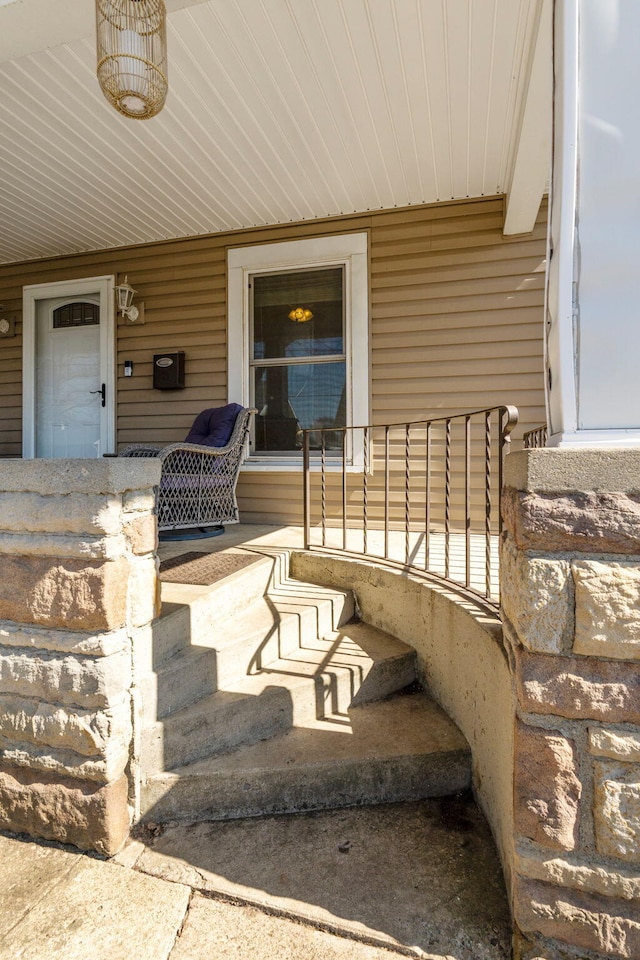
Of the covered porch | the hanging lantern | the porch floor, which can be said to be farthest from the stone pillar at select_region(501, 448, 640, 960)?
the hanging lantern

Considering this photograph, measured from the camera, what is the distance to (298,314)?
416 centimetres

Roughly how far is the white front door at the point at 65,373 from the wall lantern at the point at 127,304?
291 millimetres

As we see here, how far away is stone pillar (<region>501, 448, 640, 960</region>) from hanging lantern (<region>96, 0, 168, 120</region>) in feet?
6.26

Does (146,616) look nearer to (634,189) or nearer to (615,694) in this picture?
(615,694)

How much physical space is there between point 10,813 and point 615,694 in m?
1.74

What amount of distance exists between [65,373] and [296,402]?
2177 mm

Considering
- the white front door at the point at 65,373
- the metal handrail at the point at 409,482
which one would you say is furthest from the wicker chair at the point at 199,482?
the white front door at the point at 65,373

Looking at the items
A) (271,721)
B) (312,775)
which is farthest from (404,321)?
(312,775)

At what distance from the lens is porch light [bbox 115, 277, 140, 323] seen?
4.33 meters

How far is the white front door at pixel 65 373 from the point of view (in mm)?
4629

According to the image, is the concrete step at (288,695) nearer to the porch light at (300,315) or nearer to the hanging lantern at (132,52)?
the hanging lantern at (132,52)

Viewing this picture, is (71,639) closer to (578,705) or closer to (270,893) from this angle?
(270,893)

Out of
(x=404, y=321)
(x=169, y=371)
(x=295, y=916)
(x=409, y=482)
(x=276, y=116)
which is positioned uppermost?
(x=276, y=116)

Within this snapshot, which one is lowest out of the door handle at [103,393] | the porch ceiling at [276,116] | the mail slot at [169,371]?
the door handle at [103,393]
